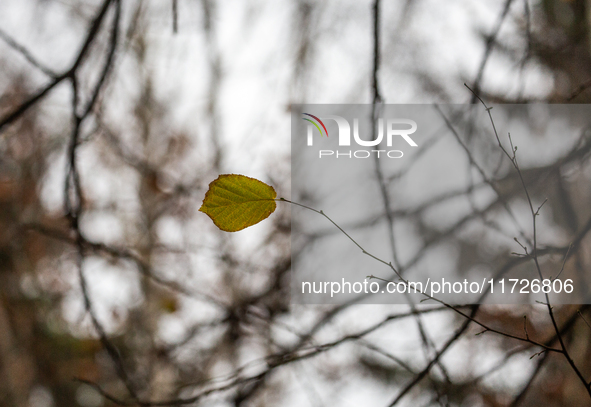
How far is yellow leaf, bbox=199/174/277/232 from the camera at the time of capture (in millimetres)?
406

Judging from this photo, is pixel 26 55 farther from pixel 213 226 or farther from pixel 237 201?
pixel 213 226

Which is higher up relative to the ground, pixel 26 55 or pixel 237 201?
pixel 26 55

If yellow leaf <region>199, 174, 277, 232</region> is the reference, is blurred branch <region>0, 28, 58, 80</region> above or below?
above

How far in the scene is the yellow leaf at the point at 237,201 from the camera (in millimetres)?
406

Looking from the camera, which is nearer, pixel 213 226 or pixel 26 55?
→ pixel 26 55

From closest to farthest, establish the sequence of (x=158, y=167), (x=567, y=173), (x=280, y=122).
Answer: (x=567, y=173)
(x=280, y=122)
(x=158, y=167)

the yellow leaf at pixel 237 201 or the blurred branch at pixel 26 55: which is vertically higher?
the blurred branch at pixel 26 55

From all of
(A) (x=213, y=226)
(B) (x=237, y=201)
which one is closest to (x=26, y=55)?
(B) (x=237, y=201)

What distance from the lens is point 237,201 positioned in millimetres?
411

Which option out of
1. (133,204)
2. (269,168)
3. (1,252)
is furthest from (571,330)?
(1,252)

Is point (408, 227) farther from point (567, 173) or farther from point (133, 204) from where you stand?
point (133, 204)

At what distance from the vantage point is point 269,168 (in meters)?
0.96

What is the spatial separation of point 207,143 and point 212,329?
2.02 ft

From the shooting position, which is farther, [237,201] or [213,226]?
[213,226]
